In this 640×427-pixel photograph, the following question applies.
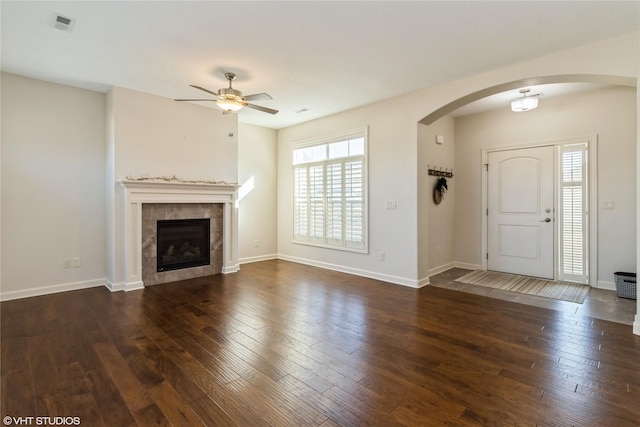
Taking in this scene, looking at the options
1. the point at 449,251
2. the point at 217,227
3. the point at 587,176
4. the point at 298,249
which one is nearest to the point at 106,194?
the point at 217,227

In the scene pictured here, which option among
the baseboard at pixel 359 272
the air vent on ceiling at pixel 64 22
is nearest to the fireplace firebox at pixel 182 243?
the baseboard at pixel 359 272

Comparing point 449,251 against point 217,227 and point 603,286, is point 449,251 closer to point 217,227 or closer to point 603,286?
point 603,286

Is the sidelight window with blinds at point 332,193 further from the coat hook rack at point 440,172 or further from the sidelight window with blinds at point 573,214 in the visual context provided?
the sidelight window with blinds at point 573,214

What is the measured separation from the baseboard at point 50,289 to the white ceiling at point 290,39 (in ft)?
9.15

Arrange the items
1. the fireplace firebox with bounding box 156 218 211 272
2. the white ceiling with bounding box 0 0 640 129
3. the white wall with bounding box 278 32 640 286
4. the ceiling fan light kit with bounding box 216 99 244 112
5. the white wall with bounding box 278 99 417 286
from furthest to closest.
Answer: the fireplace firebox with bounding box 156 218 211 272
the white wall with bounding box 278 99 417 286
the white wall with bounding box 278 32 640 286
the ceiling fan light kit with bounding box 216 99 244 112
the white ceiling with bounding box 0 0 640 129

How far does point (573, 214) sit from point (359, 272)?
3416mm

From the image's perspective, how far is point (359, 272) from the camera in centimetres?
540

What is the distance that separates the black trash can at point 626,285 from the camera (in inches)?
158

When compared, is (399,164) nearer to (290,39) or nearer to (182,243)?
(290,39)

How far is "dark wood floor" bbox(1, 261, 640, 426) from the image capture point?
6.15ft

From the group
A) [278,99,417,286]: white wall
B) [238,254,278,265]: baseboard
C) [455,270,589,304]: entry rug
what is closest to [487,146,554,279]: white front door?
[455,270,589,304]: entry rug

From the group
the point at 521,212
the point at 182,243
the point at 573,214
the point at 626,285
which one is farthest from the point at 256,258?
the point at 626,285

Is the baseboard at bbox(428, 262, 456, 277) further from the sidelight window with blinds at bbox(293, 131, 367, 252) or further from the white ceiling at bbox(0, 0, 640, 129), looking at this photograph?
the white ceiling at bbox(0, 0, 640, 129)

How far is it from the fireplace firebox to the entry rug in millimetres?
4249
